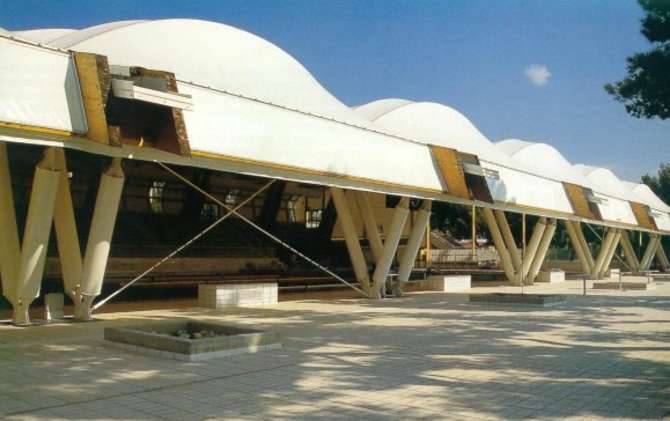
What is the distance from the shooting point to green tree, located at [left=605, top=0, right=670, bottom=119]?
43.8 ft

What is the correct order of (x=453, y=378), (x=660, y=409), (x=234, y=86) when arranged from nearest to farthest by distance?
1. (x=660, y=409)
2. (x=453, y=378)
3. (x=234, y=86)

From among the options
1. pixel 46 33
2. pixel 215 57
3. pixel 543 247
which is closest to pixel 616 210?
pixel 543 247

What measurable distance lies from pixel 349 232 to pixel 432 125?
18.5ft

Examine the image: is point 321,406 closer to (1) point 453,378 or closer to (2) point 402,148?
(1) point 453,378

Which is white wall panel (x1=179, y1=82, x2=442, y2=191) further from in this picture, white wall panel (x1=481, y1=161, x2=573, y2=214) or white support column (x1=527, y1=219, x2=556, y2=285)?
white support column (x1=527, y1=219, x2=556, y2=285)

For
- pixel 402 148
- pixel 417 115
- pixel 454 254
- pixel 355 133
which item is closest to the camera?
pixel 355 133

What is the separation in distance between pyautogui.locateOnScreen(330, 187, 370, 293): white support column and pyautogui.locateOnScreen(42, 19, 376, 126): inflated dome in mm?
2514

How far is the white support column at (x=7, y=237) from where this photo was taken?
12.3 metres

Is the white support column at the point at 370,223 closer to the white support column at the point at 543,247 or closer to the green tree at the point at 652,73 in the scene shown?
the green tree at the point at 652,73

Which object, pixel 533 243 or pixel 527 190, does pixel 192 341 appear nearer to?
pixel 527 190

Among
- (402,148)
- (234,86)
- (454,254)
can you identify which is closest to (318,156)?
(234,86)

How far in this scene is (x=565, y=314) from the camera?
16438 millimetres

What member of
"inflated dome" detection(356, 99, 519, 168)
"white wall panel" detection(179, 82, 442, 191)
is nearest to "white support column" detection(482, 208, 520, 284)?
"inflated dome" detection(356, 99, 519, 168)

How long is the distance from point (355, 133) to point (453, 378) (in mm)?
10429
